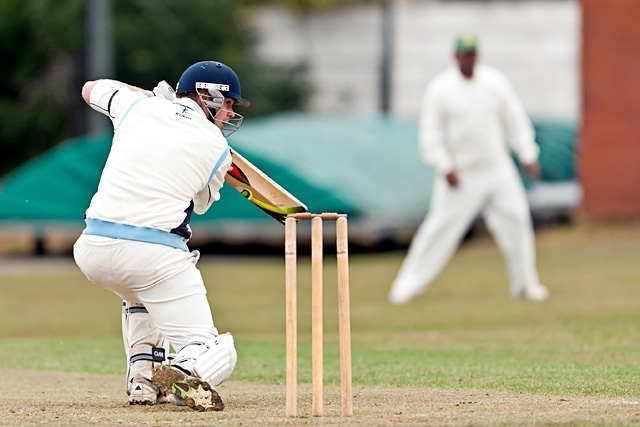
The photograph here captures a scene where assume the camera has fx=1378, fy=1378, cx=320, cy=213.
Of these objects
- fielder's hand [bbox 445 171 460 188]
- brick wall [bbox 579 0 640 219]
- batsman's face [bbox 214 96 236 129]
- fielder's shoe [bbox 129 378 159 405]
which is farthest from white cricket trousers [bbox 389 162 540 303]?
brick wall [bbox 579 0 640 219]

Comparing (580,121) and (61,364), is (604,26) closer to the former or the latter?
(580,121)

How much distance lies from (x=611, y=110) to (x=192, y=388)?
59.2 ft

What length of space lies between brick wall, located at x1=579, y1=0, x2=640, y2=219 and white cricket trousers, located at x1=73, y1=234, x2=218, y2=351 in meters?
17.5

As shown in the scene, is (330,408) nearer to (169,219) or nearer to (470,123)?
(169,219)

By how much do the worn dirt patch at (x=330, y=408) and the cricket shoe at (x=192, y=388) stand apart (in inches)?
3.1

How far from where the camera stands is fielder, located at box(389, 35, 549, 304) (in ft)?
46.8

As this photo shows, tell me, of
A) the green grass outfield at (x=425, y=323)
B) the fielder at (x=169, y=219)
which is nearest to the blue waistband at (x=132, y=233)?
the fielder at (x=169, y=219)

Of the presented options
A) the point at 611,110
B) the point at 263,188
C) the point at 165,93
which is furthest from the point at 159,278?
the point at 611,110

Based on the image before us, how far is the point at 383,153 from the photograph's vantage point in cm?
2539

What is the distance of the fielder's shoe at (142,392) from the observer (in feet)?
23.9

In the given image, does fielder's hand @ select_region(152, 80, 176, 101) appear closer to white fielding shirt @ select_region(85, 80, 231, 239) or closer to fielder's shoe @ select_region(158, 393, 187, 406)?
white fielding shirt @ select_region(85, 80, 231, 239)

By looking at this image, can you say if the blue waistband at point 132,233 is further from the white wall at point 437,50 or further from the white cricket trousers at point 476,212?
the white wall at point 437,50

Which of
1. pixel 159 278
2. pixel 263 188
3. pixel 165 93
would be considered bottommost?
pixel 159 278

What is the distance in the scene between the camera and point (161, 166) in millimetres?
6945
